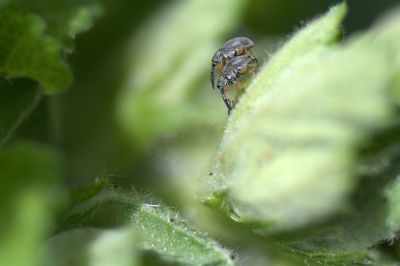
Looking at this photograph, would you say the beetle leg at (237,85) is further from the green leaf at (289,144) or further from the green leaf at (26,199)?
the green leaf at (26,199)

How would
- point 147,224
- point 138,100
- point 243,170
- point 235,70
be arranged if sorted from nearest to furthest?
point 243,170 → point 147,224 → point 235,70 → point 138,100

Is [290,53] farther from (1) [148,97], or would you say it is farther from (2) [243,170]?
(1) [148,97]

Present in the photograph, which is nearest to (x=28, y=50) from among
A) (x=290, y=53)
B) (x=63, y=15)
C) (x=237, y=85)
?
(x=63, y=15)

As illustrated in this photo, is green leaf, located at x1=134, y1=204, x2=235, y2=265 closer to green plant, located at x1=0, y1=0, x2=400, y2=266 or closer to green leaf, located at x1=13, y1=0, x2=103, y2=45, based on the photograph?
green plant, located at x1=0, y1=0, x2=400, y2=266

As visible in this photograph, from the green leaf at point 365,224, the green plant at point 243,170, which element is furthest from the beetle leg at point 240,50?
the green leaf at point 365,224

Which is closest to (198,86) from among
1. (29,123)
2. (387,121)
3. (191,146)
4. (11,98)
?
(191,146)

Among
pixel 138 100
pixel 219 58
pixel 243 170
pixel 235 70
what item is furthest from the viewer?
pixel 138 100
